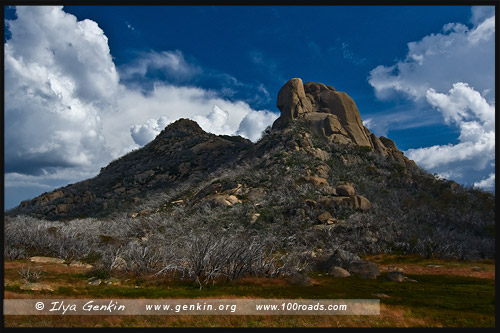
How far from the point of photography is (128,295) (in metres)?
15.6

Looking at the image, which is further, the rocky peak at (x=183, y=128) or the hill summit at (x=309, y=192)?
the rocky peak at (x=183, y=128)

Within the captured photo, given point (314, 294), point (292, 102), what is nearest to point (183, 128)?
point (292, 102)

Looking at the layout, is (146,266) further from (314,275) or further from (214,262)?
(314,275)

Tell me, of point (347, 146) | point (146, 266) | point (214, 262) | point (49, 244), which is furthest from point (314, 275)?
point (347, 146)

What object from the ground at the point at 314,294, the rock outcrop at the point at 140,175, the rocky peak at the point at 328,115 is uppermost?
the rocky peak at the point at 328,115

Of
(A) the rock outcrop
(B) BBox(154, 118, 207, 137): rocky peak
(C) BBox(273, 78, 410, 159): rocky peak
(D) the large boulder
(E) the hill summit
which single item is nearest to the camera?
(E) the hill summit

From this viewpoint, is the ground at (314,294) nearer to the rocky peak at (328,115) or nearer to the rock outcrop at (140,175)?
the rocky peak at (328,115)

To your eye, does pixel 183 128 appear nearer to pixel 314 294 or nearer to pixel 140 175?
pixel 140 175

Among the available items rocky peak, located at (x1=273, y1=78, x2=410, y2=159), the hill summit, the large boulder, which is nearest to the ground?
the hill summit

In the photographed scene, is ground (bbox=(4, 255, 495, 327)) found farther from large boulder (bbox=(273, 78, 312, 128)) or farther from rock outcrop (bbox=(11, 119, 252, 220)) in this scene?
large boulder (bbox=(273, 78, 312, 128))

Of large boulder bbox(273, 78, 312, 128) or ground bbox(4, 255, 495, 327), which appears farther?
large boulder bbox(273, 78, 312, 128)

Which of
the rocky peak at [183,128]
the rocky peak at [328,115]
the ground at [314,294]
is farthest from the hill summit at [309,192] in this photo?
the rocky peak at [183,128]
